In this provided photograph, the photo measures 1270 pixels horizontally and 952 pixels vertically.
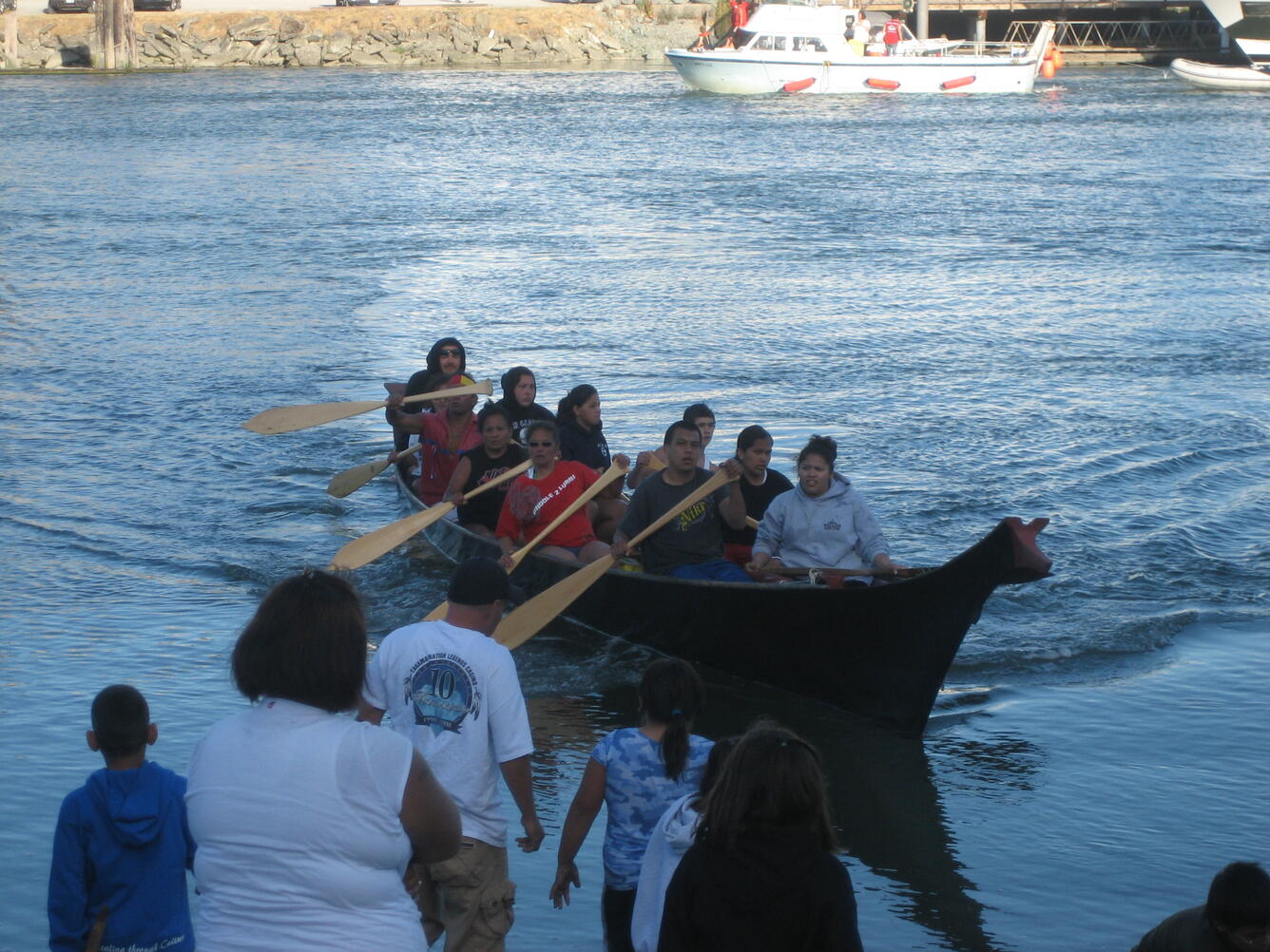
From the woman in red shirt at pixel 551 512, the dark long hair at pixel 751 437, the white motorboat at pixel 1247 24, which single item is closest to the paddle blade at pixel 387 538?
the woman in red shirt at pixel 551 512

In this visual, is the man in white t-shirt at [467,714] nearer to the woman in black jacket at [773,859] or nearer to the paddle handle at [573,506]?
the woman in black jacket at [773,859]

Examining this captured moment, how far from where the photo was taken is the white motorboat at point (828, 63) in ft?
151

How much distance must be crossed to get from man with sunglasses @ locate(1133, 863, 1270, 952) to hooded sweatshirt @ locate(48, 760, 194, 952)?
241 centimetres

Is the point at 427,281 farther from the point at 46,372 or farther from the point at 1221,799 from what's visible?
the point at 1221,799

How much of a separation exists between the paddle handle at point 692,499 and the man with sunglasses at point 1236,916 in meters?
3.87

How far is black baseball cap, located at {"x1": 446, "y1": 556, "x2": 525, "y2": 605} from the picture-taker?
3832 mm

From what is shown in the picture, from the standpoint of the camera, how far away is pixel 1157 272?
66.0ft

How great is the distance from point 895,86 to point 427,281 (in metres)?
30.6

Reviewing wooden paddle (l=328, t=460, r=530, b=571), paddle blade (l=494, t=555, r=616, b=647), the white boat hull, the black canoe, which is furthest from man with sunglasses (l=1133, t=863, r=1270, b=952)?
the white boat hull

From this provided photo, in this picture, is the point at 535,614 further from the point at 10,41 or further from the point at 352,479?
the point at 10,41

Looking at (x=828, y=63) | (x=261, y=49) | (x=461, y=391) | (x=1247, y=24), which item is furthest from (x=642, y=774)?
(x=261, y=49)

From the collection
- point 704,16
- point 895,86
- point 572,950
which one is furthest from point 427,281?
point 704,16

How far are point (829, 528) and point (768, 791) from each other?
437 cm

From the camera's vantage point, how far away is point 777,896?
277 cm
